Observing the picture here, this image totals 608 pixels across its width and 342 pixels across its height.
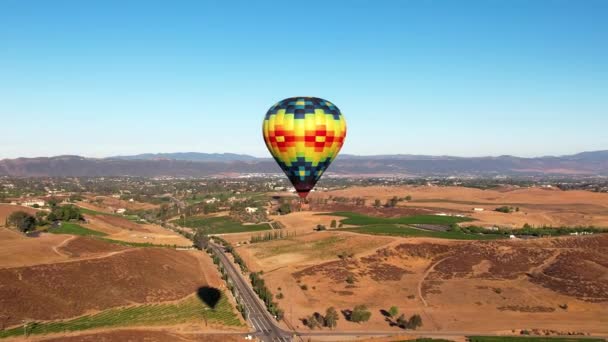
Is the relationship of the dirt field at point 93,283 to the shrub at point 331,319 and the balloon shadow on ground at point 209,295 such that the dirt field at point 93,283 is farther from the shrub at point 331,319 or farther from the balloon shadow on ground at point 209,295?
the shrub at point 331,319

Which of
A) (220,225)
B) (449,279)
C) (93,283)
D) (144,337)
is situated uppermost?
(93,283)

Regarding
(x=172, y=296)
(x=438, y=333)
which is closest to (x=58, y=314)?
(x=172, y=296)

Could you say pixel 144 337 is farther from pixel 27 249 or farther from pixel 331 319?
pixel 27 249

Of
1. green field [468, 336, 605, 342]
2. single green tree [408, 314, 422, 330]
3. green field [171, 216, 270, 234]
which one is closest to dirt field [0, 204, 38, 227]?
green field [171, 216, 270, 234]

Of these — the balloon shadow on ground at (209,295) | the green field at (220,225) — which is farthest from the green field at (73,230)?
the balloon shadow on ground at (209,295)

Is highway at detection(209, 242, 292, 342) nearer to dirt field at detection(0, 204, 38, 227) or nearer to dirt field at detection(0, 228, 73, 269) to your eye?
dirt field at detection(0, 228, 73, 269)

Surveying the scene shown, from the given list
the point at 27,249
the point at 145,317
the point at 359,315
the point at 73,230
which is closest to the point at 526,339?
the point at 359,315
